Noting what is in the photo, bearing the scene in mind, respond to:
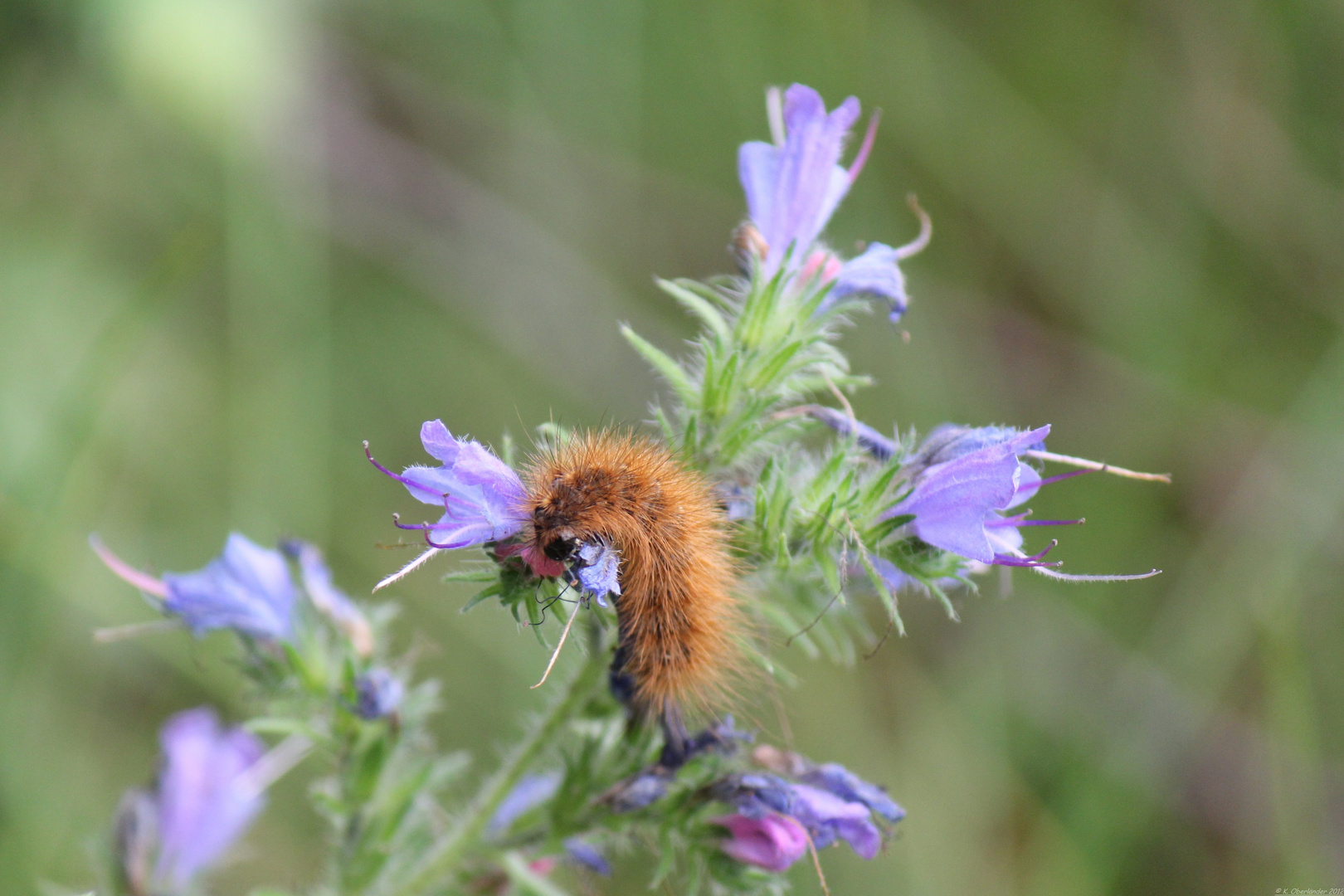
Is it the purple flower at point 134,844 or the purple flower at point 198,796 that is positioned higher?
the purple flower at point 198,796

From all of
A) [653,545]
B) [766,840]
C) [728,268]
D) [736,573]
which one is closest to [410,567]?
[653,545]

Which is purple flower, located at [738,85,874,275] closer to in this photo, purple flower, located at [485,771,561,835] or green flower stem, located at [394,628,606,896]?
green flower stem, located at [394,628,606,896]

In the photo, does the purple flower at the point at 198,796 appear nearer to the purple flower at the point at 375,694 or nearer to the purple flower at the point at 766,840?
the purple flower at the point at 375,694

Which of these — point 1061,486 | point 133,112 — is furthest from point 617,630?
point 133,112

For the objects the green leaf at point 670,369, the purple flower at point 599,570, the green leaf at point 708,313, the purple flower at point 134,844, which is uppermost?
the green leaf at point 708,313

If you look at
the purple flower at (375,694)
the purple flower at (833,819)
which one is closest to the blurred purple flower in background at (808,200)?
the purple flower at (833,819)

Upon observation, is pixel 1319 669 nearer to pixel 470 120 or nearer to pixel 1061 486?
pixel 1061 486
